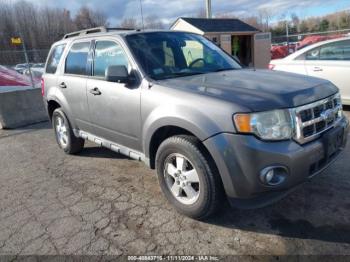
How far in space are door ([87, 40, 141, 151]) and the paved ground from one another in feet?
2.21

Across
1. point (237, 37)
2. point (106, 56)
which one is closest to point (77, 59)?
point (106, 56)

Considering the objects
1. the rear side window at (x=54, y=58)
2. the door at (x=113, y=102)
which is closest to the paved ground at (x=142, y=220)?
the door at (x=113, y=102)

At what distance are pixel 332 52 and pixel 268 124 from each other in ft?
16.4

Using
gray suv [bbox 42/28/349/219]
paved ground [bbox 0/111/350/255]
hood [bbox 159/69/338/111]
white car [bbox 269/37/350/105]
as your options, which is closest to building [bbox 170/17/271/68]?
white car [bbox 269/37/350/105]

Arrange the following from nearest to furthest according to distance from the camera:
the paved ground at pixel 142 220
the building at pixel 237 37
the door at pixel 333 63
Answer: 1. the paved ground at pixel 142 220
2. the door at pixel 333 63
3. the building at pixel 237 37

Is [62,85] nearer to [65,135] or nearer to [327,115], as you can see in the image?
[65,135]

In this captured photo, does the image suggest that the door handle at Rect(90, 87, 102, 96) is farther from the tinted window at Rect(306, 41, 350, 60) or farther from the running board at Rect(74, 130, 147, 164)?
the tinted window at Rect(306, 41, 350, 60)

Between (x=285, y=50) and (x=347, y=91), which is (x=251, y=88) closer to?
(x=347, y=91)

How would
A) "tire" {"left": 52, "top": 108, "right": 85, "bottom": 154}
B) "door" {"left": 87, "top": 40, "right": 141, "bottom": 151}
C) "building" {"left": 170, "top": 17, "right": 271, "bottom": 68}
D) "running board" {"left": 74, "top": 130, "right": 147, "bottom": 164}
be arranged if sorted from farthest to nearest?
1. "building" {"left": 170, "top": 17, "right": 271, "bottom": 68}
2. "tire" {"left": 52, "top": 108, "right": 85, "bottom": 154}
3. "running board" {"left": 74, "top": 130, "right": 147, "bottom": 164}
4. "door" {"left": 87, "top": 40, "right": 141, "bottom": 151}

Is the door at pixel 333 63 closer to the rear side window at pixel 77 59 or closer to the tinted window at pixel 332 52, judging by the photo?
the tinted window at pixel 332 52

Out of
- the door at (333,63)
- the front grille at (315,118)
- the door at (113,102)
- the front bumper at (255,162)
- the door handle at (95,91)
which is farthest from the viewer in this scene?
the door at (333,63)

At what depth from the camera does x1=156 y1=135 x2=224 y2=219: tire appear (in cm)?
297

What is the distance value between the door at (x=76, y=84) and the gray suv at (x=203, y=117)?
0.03m

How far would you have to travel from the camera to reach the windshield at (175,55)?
3.73 m
